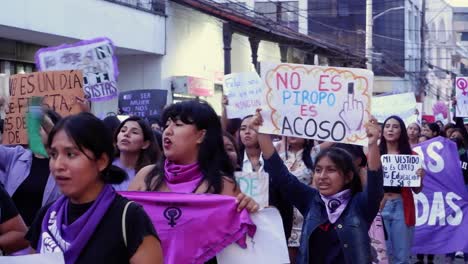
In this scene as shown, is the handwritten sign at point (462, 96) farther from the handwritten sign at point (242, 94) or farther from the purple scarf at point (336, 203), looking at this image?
the purple scarf at point (336, 203)

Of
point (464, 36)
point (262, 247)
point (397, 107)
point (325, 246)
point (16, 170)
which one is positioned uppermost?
point (464, 36)

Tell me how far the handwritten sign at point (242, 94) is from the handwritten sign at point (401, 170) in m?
1.55

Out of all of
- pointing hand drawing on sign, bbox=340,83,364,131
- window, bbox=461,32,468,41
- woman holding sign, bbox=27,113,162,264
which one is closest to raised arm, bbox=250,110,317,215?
pointing hand drawing on sign, bbox=340,83,364,131

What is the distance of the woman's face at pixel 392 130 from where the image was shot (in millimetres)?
8972

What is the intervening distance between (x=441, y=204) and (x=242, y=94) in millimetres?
2862

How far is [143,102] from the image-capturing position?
14.6m

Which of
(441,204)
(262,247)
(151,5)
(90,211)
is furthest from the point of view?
(151,5)

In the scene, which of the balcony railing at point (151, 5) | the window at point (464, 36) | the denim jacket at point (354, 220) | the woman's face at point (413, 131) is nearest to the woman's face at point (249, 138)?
the denim jacket at point (354, 220)

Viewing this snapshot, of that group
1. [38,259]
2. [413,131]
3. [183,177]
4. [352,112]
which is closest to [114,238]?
[38,259]

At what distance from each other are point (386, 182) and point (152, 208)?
17.6 ft

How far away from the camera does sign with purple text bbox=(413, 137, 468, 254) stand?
10.7 metres

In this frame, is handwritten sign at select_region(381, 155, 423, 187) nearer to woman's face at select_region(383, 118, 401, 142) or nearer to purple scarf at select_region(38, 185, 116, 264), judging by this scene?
woman's face at select_region(383, 118, 401, 142)

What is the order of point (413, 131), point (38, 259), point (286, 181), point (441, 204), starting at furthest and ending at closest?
point (413, 131) < point (441, 204) < point (286, 181) < point (38, 259)

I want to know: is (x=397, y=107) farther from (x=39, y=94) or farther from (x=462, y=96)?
(x=39, y=94)
